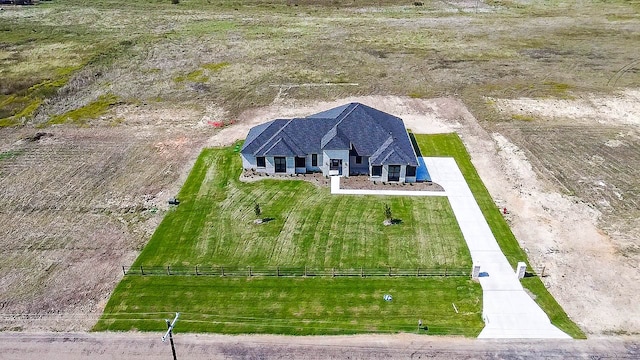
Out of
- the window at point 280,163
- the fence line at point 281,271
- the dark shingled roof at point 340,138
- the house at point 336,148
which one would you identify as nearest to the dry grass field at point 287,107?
the fence line at point 281,271

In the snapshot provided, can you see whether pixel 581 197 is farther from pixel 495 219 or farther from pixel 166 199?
pixel 166 199

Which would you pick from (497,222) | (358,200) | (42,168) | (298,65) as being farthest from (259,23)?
(497,222)

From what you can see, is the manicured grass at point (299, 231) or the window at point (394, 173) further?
the window at point (394, 173)

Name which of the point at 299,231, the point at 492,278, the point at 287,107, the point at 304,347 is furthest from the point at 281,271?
the point at 287,107

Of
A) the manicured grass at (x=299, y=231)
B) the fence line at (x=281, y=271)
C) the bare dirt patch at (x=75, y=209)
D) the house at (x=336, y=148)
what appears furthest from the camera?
the house at (x=336, y=148)

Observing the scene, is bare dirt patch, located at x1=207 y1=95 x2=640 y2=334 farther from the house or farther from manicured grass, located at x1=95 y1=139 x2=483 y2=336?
the house

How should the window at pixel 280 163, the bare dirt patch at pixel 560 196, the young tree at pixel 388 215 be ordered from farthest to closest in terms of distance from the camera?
the window at pixel 280 163 → the young tree at pixel 388 215 → the bare dirt patch at pixel 560 196

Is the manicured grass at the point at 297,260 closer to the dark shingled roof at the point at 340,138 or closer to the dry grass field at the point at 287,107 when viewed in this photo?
the dry grass field at the point at 287,107
